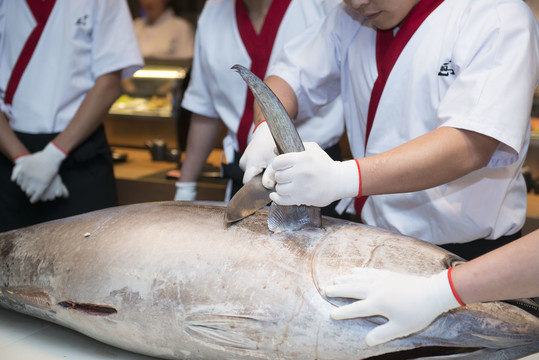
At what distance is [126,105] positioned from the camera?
14.6ft

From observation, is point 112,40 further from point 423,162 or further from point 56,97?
point 423,162

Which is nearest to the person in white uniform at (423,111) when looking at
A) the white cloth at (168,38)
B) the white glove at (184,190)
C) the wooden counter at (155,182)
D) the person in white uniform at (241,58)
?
the person in white uniform at (241,58)

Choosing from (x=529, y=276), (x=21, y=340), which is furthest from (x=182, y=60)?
(x=529, y=276)

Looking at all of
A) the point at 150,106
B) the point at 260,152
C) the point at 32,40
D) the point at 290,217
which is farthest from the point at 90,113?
the point at 150,106

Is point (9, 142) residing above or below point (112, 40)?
below

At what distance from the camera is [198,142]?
2.58m

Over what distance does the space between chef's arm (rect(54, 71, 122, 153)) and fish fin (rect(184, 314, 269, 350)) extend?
1342 mm

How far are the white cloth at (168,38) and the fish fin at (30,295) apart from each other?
4362 mm

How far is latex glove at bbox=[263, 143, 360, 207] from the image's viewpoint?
4.33ft

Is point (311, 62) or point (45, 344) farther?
point (311, 62)

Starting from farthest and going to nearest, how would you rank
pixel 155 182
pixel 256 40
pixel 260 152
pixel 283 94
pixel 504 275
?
1. pixel 155 182
2. pixel 256 40
3. pixel 283 94
4. pixel 260 152
5. pixel 504 275

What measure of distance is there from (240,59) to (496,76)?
1.14 m

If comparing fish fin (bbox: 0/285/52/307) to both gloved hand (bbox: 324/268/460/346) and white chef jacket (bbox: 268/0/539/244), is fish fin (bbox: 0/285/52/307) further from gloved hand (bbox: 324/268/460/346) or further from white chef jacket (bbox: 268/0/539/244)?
white chef jacket (bbox: 268/0/539/244)

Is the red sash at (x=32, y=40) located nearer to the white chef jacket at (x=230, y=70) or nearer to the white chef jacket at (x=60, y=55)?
the white chef jacket at (x=60, y=55)
